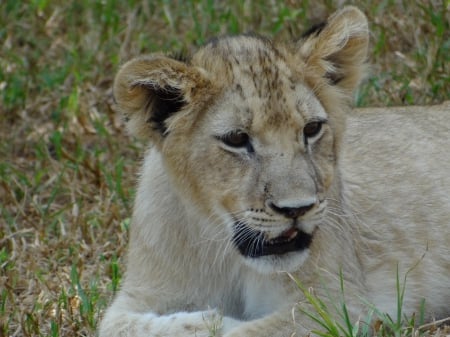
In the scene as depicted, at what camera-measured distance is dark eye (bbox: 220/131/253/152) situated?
425 cm

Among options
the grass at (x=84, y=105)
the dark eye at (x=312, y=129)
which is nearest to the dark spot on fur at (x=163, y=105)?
the dark eye at (x=312, y=129)

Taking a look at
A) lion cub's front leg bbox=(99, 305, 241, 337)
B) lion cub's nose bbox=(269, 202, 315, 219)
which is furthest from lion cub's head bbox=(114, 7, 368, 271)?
lion cub's front leg bbox=(99, 305, 241, 337)

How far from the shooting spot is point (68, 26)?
841cm

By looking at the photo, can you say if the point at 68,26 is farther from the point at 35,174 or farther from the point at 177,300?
the point at 177,300

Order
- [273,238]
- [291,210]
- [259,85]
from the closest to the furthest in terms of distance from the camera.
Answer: [291,210] → [273,238] → [259,85]

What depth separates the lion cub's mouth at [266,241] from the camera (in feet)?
13.9

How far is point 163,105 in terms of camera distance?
14.7 ft

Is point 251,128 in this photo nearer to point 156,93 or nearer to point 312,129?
point 312,129

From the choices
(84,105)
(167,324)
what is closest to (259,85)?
(167,324)

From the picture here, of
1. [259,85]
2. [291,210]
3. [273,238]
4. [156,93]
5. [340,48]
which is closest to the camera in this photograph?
[291,210]

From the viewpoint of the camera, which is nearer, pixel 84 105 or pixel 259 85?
pixel 259 85

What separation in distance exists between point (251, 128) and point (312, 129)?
28 centimetres

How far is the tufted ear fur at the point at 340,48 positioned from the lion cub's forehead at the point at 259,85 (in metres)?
0.09

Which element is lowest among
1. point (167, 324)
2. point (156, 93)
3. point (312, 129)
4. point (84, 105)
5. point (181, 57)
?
point (84, 105)
